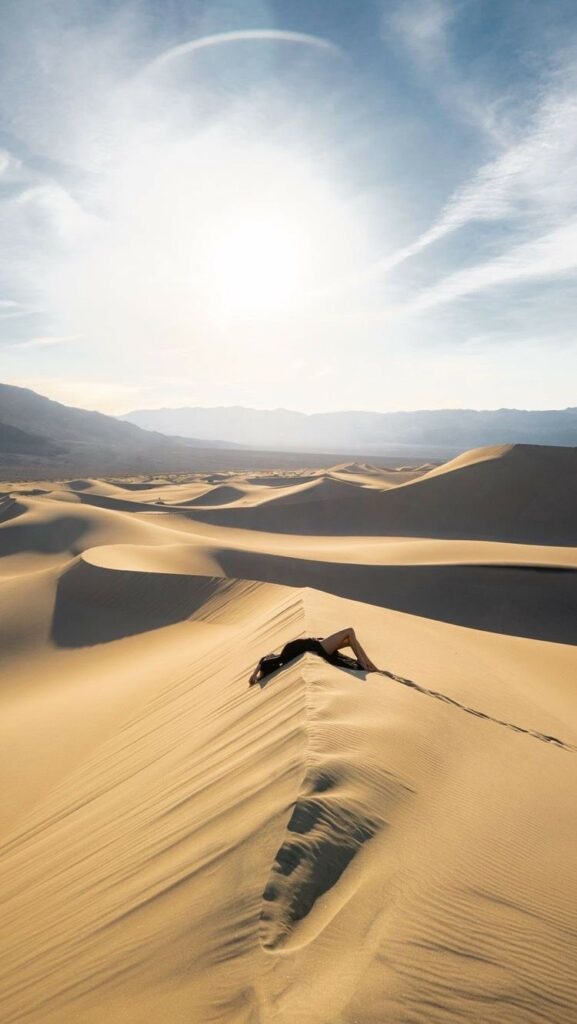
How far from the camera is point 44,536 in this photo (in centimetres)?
2275

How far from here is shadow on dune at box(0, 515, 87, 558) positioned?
71.3 feet

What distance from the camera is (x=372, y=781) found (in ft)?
11.0

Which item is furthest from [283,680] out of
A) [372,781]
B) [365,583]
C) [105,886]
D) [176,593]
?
[365,583]

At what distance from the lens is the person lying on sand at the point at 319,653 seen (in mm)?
5434

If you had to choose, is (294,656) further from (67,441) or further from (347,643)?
(67,441)

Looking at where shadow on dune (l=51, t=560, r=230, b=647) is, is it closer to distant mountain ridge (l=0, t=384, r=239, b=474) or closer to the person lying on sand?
the person lying on sand

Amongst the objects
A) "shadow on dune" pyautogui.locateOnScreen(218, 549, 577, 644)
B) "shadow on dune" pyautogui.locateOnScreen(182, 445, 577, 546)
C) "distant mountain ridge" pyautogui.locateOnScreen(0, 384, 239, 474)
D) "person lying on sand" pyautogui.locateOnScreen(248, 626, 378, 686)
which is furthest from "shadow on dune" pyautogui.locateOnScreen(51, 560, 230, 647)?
"distant mountain ridge" pyautogui.locateOnScreen(0, 384, 239, 474)

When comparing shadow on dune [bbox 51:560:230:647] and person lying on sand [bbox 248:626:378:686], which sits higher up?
person lying on sand [bbox 248:626:378:686]

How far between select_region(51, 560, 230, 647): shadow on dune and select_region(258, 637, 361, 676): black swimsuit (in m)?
6.98

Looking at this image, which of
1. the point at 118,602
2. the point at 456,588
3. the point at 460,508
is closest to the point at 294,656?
the point at 118,602

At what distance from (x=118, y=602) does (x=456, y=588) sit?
8.13 metres

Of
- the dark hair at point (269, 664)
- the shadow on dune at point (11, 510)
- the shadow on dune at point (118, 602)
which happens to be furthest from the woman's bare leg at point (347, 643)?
the shadow on dune at point (11, 510)

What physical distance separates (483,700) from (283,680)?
8.44 ft

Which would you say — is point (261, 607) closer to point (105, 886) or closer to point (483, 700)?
point (483, 700)
